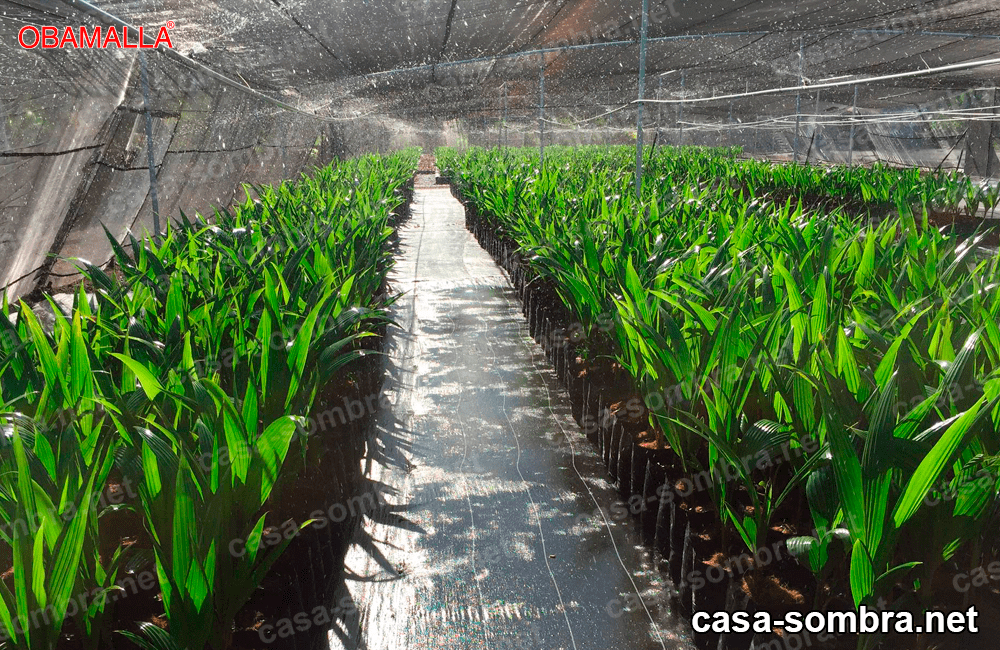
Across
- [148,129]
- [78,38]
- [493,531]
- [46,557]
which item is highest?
[78,38]

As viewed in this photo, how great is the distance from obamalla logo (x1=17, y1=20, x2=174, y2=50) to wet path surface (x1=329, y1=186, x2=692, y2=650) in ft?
5.00

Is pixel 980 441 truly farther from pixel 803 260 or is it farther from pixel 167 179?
pixel 167 179

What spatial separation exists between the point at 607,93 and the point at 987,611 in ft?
57.0

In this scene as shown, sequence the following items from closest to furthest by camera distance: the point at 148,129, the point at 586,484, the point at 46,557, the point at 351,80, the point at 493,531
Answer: the point at 46,557, the point at 493,531, the point at 586,484, the point at 148,129, the point at 351,80

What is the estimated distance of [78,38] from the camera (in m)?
2.50

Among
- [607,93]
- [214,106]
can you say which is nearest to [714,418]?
[214,106]

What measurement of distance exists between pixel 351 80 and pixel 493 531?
9.56 m

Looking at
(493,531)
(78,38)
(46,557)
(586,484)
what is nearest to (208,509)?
(46,557)

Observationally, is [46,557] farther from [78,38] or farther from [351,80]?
[351,80]

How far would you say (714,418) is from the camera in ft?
4.40

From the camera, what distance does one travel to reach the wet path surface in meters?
1.44

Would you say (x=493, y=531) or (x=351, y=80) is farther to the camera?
(x=351, y=80)

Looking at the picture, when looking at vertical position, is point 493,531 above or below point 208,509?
below

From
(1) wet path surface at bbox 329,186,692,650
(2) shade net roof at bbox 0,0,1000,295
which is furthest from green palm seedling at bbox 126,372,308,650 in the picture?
(2) shade net roof at bbox 0,0,1000,295
